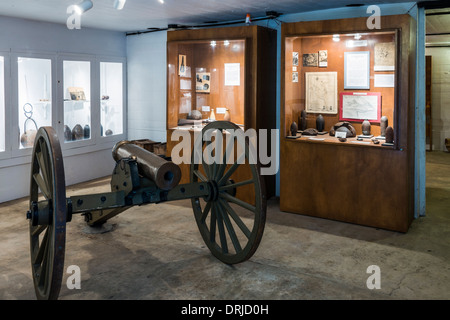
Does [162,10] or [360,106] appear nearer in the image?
[360,106]

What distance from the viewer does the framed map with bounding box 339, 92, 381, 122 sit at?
5145mm

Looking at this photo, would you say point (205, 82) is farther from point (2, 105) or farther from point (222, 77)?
point (2, 105)

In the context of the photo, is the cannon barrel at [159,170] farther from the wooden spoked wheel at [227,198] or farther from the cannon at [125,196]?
the wooden spoked wheel at [227,198]

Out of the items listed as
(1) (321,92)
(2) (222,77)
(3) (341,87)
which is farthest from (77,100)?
(3) (341,87)

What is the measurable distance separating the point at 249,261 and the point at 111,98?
469cm

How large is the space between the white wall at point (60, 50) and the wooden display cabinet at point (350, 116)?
329 cm

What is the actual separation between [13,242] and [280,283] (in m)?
2.59

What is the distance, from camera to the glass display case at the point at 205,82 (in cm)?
604

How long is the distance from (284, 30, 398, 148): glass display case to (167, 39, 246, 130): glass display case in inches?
31.2

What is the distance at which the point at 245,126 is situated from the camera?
5680 mm

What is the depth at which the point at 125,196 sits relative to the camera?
347 centimetres
